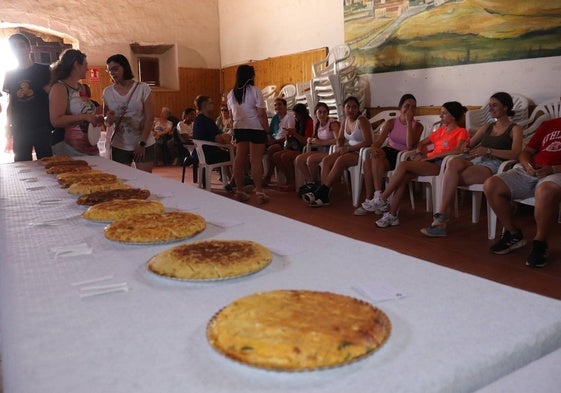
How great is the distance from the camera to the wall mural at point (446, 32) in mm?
4469

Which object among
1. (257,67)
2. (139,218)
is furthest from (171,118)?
(139,218)

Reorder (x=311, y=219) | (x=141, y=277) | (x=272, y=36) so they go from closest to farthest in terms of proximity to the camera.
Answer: (x=141, y=277), (x=311, y=219), (x=272, y=36)

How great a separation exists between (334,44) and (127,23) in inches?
197

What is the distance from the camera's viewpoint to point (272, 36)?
29.1 feet

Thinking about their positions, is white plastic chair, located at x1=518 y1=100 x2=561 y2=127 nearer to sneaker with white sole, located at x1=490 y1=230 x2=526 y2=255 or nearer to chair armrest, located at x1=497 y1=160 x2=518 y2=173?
chair armrest, located at x1=497 y1=160 x2=518 y2=173

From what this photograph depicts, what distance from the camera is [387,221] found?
3.99 meters

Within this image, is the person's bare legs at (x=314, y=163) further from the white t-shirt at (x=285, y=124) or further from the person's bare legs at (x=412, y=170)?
the person's bare legs at (x=412, y=170)

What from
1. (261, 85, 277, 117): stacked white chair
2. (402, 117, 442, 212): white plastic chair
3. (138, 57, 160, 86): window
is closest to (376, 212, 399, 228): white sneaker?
(402, 117, 442, 212): white plastic chair

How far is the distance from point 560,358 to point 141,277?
76cm

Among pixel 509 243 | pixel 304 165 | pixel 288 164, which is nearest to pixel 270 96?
pixel 288 164

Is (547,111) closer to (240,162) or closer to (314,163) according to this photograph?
(314,163)

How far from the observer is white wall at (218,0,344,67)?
7.34 metres

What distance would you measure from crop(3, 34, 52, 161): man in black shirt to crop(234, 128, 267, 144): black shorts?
71.7 inches

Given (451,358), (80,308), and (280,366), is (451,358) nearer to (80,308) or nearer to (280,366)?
(280,366)
